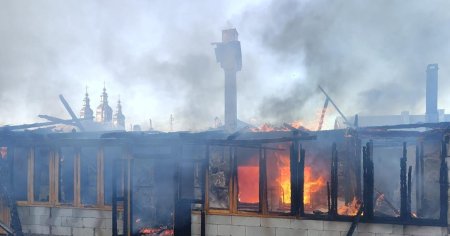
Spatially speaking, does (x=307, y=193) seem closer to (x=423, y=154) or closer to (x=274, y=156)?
(x=274, y=156)

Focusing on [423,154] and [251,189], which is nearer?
[423,154]


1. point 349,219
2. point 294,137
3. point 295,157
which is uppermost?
point 294,137

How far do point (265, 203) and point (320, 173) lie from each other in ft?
8.36

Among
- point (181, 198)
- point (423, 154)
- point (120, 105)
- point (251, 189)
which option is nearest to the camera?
point (423, 154)

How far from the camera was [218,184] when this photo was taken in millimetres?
11297

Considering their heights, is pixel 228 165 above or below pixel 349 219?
above

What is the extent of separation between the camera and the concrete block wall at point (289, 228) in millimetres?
9375

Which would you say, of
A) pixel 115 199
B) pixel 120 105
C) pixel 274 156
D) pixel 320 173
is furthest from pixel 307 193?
pixel 120 105

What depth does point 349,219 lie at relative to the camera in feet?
32.2

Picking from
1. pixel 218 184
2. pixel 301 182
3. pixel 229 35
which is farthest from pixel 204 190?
pixel 229 35

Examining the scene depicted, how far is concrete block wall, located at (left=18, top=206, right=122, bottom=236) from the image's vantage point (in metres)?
11.9

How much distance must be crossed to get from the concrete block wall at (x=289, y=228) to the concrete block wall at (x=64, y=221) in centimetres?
355

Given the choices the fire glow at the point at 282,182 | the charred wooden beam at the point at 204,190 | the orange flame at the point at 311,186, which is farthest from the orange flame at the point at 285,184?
the charred wooden beam at the point at 204,190

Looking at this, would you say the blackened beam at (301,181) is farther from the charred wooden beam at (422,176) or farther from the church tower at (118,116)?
the church tower at (118,116)
